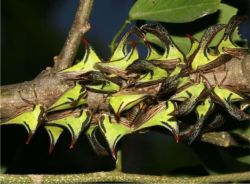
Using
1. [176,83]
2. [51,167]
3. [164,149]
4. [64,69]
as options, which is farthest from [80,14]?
[164,149]

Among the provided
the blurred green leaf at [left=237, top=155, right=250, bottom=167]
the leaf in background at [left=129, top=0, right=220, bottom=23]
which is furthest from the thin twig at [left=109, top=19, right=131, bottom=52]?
the blurred green leaf at [left=237, top=155, right=250, bottom=167]

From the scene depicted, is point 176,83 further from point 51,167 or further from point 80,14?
point 51,167

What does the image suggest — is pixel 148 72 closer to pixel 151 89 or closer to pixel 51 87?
pixel 151 89

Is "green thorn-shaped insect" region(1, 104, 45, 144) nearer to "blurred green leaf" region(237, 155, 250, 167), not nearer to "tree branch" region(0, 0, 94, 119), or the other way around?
"tree branch" region(0, 0, 94, 119)

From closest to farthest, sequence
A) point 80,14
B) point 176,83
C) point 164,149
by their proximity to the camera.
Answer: point 176,83 < point 80,14 < point 164,149

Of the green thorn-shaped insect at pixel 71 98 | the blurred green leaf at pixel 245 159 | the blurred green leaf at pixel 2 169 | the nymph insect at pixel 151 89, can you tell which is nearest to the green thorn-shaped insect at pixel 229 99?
the nymph insect at pixel 151 89

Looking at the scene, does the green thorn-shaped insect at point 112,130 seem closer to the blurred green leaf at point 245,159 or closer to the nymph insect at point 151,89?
the nymph insect at point 151,89

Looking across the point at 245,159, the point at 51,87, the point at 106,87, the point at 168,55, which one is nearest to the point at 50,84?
the point at 51,87

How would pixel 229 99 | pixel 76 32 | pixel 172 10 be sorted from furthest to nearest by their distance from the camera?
pixel 172 10, pixel 76 32, pixel 229 99
